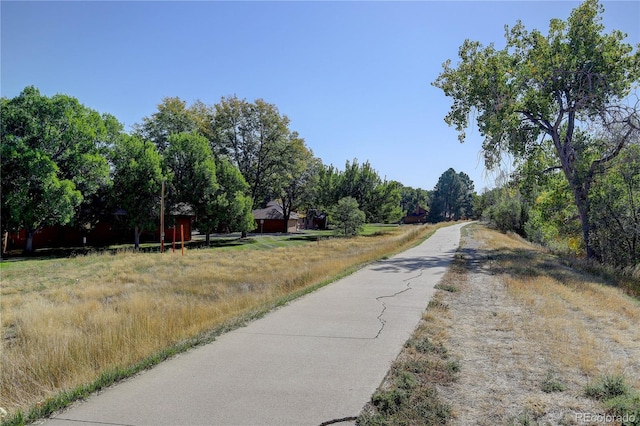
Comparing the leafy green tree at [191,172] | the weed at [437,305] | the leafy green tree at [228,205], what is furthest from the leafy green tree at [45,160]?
the weed at [437,305]

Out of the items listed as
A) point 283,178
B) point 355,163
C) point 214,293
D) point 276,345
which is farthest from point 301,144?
point 276,345

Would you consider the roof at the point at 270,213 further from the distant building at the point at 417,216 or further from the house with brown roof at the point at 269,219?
the distant building at the point at 417,216

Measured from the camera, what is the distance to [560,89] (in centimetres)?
2059

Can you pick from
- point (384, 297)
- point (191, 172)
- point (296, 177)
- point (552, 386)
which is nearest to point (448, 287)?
point (384, 297)

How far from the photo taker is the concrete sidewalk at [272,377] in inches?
143

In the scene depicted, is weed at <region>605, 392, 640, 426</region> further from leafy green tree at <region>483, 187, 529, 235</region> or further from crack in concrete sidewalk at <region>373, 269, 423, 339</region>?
leafy green tree at <region>483, 187, 529, 235</region>

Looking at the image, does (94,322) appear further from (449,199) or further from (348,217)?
(449,199)

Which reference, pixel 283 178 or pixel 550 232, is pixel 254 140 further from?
pixel 550 232

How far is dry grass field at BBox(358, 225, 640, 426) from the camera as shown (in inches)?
147

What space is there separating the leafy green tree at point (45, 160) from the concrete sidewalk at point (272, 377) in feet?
106

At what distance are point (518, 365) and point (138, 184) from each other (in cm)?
4089

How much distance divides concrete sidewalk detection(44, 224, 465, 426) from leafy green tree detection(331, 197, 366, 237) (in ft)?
144

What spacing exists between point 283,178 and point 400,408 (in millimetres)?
52176

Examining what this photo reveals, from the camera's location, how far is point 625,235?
19.6 metres
